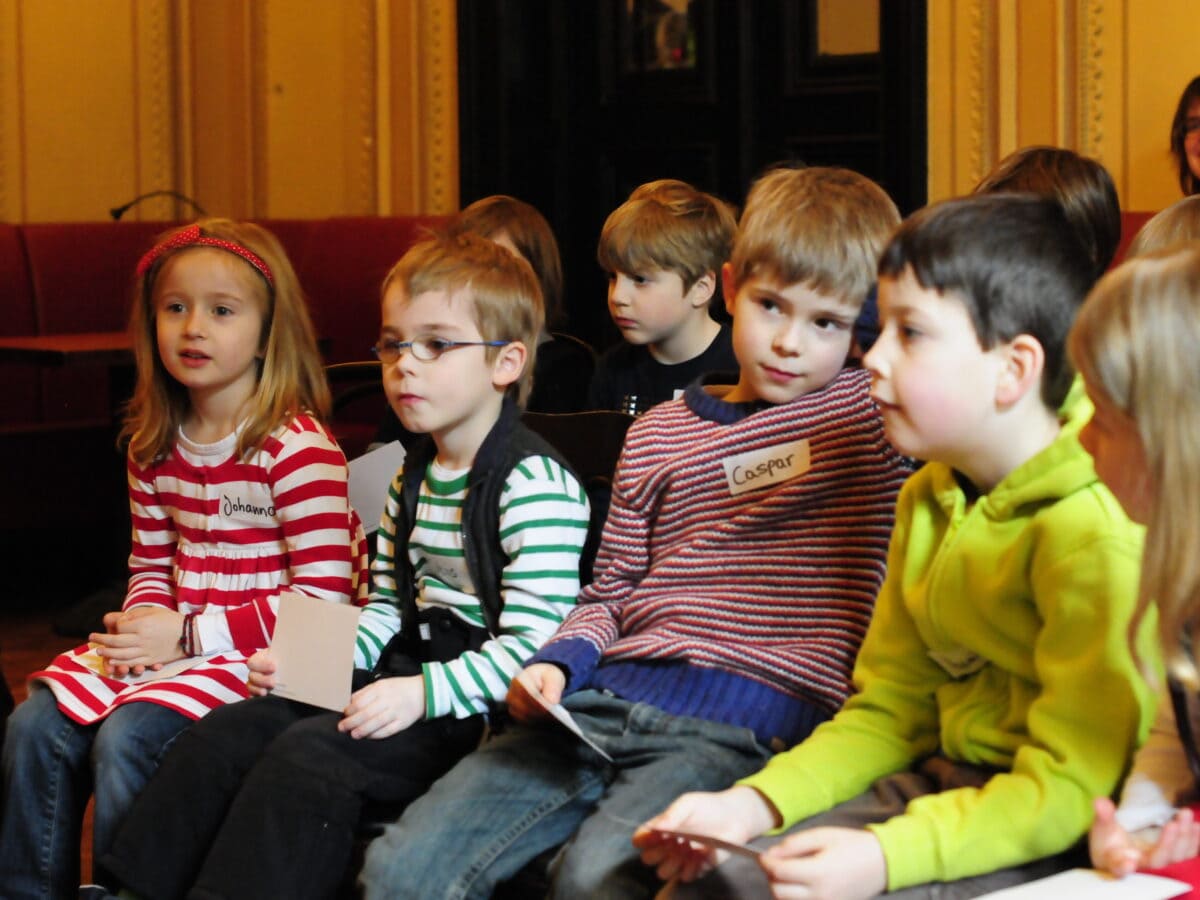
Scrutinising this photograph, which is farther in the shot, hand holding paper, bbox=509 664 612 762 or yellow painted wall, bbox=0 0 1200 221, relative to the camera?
yellow painted wall, bbox=0 0 1200 221

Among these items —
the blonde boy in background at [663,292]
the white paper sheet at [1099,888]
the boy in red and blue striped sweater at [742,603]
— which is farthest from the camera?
the blonde boy in background at [663,292]

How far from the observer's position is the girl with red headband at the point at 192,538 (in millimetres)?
2447

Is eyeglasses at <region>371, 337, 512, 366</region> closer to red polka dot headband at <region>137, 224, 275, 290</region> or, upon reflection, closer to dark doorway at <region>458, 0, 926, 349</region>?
red polka dot headband at <region>137, 224, 275, 290</region>

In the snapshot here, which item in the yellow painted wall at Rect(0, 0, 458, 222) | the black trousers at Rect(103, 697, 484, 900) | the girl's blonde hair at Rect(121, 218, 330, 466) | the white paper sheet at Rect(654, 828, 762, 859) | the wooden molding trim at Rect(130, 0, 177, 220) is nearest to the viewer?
the white paper sheet at Rect(654, 828, 762, 859)

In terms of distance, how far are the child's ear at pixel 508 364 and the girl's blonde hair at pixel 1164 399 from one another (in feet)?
3.44

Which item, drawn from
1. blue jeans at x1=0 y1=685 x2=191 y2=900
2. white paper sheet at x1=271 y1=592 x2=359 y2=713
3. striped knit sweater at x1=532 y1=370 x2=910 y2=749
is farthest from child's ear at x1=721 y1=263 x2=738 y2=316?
blue jeans at x1=0 y1=685 x2=191 y2=900

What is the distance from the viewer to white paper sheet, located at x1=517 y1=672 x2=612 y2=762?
1831mm

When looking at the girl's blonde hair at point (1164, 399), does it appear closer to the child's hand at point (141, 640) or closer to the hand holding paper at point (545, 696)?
the hand holding paper at point (545, 696)

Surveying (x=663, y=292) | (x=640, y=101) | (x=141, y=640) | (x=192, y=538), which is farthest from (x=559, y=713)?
(x=640, y=101)

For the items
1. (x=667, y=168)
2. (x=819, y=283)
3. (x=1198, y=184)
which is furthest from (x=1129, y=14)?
(x=819, y=283)

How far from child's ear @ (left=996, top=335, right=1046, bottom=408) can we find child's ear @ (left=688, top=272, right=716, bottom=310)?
1906mm

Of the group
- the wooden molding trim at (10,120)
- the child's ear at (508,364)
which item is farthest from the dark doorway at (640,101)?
the child's ear at (508,364)

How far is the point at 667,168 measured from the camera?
630 cm

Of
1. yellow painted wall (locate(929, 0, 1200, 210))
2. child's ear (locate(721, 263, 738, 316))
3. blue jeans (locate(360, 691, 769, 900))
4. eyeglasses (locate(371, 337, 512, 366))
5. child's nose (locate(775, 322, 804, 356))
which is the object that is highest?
yellow painted wall (locate(929, 0, 1200, 210))
